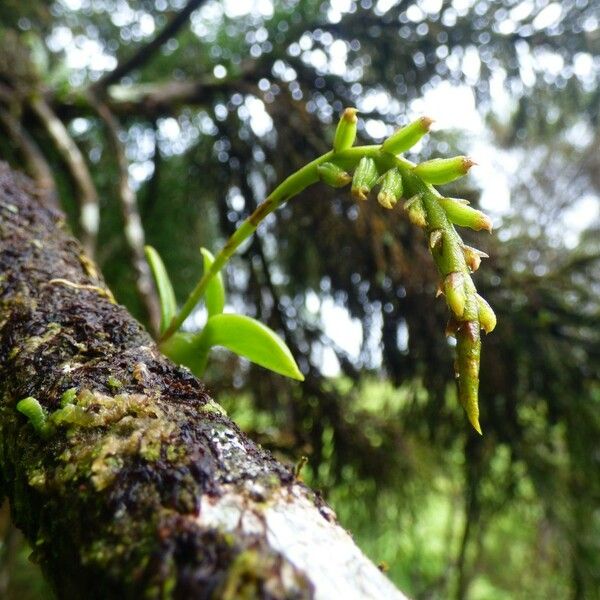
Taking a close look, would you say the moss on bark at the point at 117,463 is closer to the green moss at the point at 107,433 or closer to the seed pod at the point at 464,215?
the green moss at the point at 107,433

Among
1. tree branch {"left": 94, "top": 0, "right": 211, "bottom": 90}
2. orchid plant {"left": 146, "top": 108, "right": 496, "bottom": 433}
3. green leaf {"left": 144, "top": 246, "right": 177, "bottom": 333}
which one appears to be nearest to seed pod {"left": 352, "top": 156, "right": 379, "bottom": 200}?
orchid plant {"left": 146, "top": 108, "right": 496, "bottom": 433}

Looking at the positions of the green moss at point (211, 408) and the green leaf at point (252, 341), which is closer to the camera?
the green moss at point (211, 408)

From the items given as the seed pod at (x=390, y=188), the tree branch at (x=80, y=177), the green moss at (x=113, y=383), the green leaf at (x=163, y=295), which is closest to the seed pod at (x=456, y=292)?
the seed pod at (x=390, y=188)

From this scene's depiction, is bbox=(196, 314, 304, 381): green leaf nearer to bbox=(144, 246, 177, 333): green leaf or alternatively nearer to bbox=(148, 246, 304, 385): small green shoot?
bbox=(148, 246, 304, 385): small green shoot

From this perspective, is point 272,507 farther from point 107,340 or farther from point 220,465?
point 107,340

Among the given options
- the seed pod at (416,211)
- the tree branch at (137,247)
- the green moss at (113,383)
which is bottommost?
the tree branch at (137,247)

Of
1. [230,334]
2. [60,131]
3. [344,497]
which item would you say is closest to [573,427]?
[344,497]
